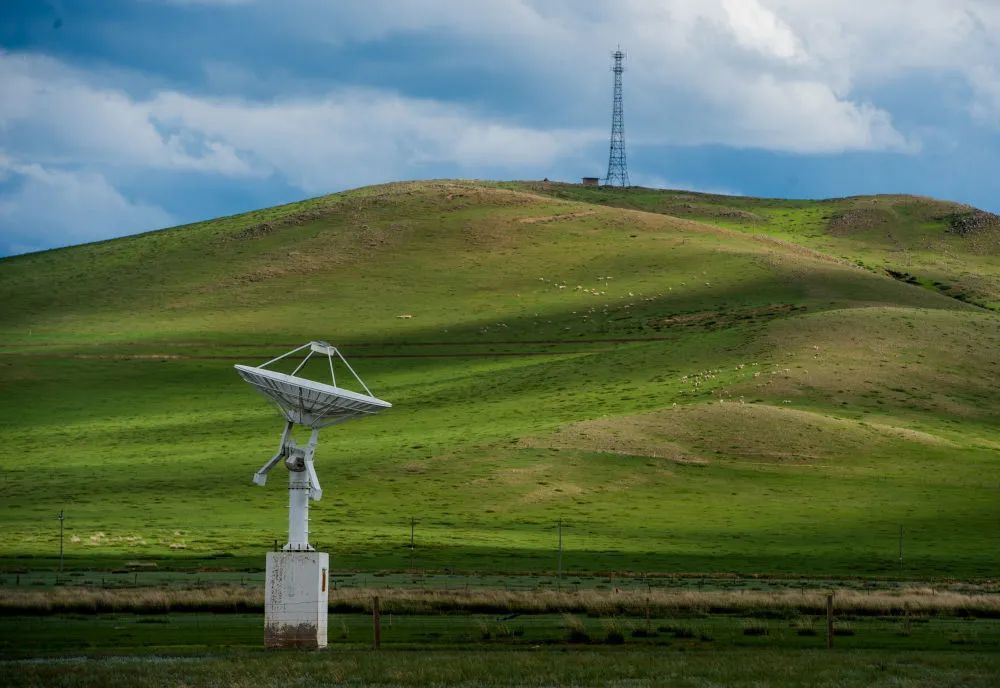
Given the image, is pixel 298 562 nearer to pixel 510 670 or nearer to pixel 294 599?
pixel 294 599

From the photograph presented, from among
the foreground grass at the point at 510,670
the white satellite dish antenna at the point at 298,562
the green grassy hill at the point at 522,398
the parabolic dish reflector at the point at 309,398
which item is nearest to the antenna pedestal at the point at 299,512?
the white satellite dish antenna at the point at 298,562

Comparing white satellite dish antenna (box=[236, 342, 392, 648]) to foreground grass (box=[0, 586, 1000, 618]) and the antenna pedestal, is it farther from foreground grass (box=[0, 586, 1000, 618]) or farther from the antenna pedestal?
foreground grass (box=[0, 586, 1000, 618])

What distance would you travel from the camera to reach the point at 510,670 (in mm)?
30297

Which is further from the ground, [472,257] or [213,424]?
[472,257]

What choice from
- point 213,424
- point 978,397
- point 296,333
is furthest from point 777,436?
point 296,333

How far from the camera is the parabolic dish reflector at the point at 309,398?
37.8m

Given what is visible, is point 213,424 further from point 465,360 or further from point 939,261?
point 939,261

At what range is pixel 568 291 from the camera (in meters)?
162

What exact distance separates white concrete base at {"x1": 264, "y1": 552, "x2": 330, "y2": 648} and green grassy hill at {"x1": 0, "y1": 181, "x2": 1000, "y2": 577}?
90.2 feet

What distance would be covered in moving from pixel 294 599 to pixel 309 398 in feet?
18.1

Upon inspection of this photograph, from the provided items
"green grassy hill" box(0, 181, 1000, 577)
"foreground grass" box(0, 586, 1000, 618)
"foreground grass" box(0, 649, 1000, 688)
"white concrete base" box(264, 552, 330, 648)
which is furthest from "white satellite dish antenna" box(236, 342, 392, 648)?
"green grassy hill" box(0, 181, 1000, 577)

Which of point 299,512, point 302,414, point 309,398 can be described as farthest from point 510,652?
point 302,414

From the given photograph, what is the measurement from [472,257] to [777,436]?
85443 millimetres

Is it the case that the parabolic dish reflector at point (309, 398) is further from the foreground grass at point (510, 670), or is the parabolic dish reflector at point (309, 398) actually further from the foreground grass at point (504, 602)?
the foreground grass at point (504, 602)
